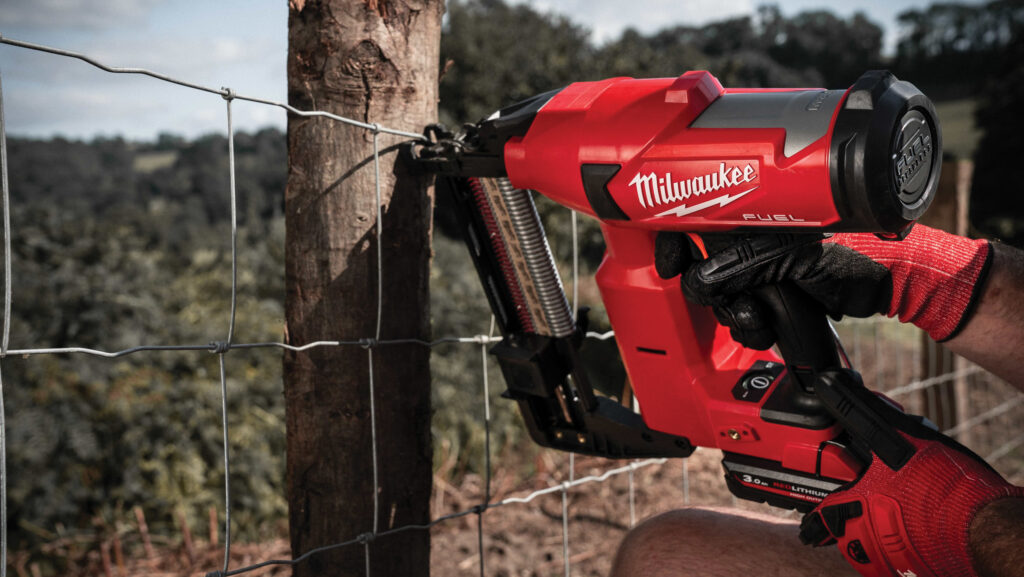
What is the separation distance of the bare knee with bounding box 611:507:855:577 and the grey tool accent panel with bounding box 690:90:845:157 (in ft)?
2.73

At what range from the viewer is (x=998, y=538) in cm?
104

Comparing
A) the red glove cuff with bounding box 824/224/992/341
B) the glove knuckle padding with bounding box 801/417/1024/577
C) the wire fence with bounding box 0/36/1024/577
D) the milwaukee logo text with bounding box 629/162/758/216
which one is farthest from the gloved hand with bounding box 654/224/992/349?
the wire fence with bounding box 0/36/1024/577

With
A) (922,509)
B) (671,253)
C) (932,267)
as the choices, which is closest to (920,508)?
(922,509)

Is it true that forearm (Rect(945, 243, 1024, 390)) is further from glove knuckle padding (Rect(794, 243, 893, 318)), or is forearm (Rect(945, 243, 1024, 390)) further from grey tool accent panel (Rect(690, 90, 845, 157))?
grey tool accent panel (Rect(690, 90, 845, 157))

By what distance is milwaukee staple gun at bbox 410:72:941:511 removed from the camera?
1.02 meters

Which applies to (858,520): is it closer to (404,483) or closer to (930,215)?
(404,483)

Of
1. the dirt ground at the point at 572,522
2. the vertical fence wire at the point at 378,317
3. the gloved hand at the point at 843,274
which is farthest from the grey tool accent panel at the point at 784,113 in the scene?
the dirt ground at the point at 572,522

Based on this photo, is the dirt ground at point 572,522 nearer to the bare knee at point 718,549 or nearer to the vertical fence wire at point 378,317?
the bare knee at point 718,549

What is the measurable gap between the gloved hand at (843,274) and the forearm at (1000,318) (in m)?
0.03

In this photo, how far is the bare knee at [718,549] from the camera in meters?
1.41

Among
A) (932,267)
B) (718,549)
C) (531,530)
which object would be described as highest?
(932,267)

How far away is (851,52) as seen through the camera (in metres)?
12.0

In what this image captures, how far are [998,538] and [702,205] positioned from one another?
639 millimetres

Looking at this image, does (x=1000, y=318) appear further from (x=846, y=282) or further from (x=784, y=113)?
(x=784, y=113)
